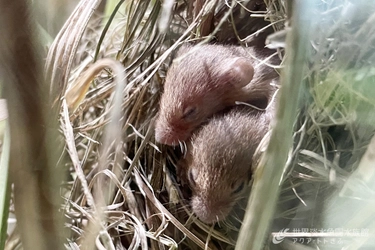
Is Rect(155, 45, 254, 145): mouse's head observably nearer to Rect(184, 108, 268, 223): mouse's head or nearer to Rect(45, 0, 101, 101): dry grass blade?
Rect(184, 108, 268, 223): mouse's head

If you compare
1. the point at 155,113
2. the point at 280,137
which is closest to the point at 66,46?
the point at 155,113

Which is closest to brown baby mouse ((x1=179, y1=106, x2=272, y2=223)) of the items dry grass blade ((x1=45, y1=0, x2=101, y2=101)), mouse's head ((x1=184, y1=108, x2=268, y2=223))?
mouse's head ((x1=184, y1=108, x2=268, y2=223))

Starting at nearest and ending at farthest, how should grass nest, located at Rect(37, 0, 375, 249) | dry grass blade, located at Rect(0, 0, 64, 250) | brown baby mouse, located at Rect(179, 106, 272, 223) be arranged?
dry grass blade, located at Rect(0, 0, 64, 250) < grass nest, located at Rect(37, 0, 375, 249) < brown baby mouse, located at Rect(179, 106, 272, 223)

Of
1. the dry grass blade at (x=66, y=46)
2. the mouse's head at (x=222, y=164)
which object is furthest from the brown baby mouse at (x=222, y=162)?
the dry grass blade at (x=66, y=46)

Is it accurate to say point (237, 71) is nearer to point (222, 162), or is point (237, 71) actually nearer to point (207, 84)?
point (207, 84)

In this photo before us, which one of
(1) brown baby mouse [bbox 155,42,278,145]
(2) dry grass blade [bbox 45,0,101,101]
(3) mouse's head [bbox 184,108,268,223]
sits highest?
(2) dry grass blade [bbox 45,0,101,101]

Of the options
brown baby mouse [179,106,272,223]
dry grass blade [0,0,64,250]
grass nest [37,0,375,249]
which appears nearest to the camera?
dry grass blade [0,0,64,250]
